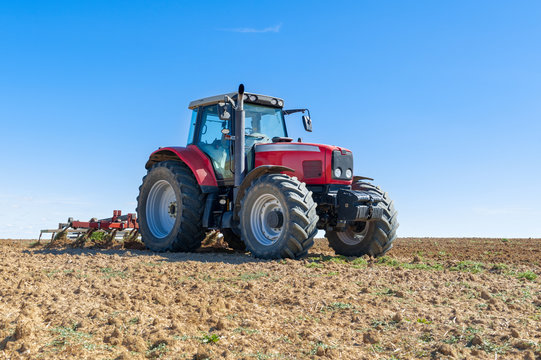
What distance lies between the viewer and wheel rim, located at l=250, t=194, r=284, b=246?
8195 mm

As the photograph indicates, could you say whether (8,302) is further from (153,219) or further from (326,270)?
(153,219)

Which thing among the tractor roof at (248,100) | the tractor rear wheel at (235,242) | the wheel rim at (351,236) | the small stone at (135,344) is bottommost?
the small stone at (135,344)

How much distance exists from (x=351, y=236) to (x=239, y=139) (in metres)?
2.78

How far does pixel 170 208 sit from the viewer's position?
10344 mm

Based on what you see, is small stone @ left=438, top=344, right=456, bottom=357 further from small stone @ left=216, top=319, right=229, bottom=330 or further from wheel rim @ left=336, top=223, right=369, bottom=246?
wheel rim @ left=336, top=223, right=369, bottom=246

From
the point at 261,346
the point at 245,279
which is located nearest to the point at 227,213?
the point at 245,279

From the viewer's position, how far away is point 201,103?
10.2 meters

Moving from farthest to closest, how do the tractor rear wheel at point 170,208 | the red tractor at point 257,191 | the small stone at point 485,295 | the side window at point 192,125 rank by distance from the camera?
the side window at point 192,125 → the tractor rear wheel at point 170,208 → the red tractor at point 257,191 → the small stone at point 485,295

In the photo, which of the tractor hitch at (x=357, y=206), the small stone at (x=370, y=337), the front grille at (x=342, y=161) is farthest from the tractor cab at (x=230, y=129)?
the small stone at (x=370, y=337)

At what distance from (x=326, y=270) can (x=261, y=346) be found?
3256 mm

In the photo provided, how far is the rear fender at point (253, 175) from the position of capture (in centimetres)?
816

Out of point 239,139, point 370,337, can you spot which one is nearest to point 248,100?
point 239,139

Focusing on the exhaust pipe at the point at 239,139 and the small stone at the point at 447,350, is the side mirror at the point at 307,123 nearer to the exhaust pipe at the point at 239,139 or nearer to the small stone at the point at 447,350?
the exhaust pipe at the point at 239,139

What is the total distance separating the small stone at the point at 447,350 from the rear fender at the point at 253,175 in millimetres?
4773
